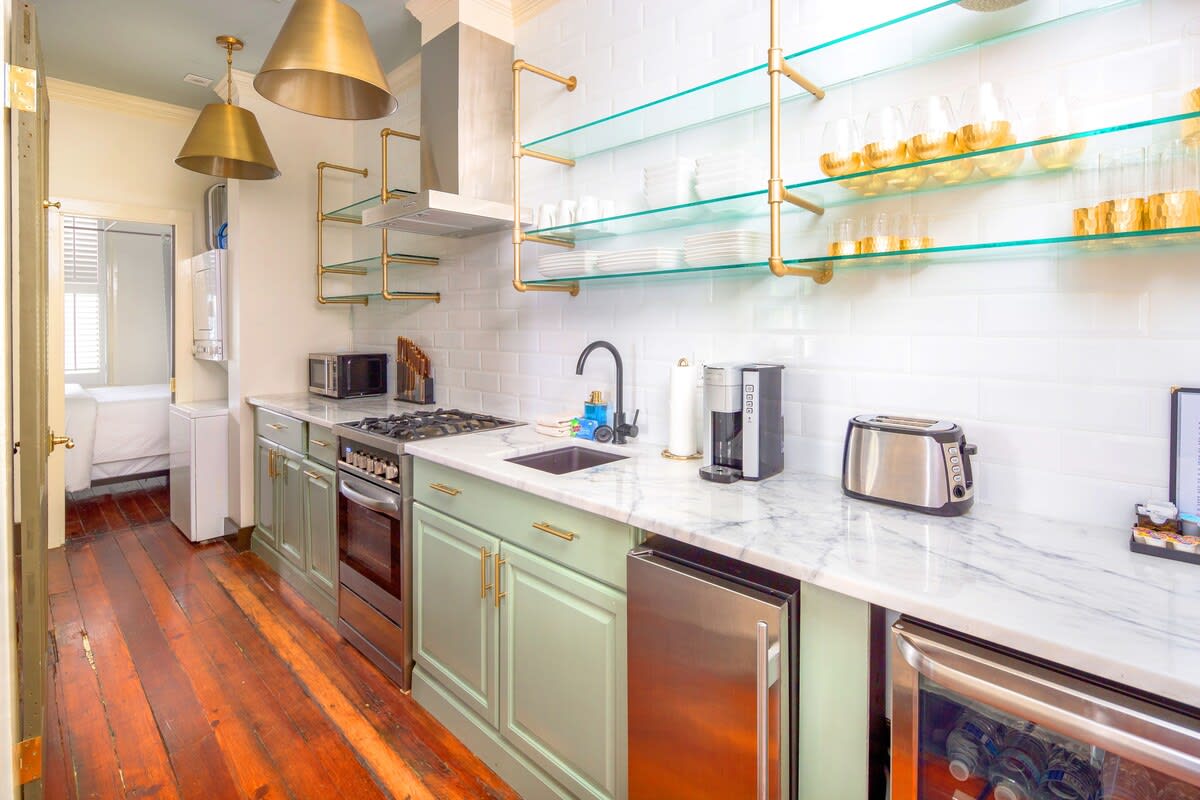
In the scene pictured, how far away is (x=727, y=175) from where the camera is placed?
1.86m

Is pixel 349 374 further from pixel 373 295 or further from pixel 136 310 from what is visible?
pixel 136 310

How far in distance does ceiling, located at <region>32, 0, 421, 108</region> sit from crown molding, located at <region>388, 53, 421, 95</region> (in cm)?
4

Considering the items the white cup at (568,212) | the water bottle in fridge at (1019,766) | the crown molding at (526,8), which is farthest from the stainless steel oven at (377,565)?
the crown molding at (526,8)

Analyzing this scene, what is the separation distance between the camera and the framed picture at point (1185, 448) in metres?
1.24

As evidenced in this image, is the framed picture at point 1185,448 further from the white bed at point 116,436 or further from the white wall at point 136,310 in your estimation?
the white wall at point 136,310

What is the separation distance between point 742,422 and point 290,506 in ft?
8.32

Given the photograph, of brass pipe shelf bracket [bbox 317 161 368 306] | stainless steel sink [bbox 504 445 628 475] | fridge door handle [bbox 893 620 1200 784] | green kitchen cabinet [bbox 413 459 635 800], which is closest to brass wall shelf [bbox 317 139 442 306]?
brass pipe shelf bracket [bbox 317 161 368 306]

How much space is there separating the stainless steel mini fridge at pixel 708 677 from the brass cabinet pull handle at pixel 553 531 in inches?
9.9

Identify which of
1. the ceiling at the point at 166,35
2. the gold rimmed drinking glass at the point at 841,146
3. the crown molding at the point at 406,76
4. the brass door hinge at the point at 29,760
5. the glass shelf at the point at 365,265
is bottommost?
the brass door hinge at the point at 29,760

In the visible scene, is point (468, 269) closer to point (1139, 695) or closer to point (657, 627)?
point (657, 627)

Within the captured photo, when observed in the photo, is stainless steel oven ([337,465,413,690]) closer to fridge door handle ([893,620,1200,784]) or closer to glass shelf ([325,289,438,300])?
glass shelf ([325,289,438,300])

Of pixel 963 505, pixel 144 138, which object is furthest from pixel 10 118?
pixel 144 138

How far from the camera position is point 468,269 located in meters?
3.22

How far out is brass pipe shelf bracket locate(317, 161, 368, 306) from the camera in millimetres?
3812
